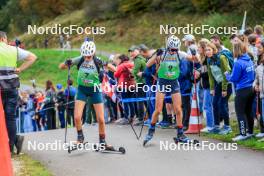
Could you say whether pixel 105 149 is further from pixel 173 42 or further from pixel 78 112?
pixel 173 42

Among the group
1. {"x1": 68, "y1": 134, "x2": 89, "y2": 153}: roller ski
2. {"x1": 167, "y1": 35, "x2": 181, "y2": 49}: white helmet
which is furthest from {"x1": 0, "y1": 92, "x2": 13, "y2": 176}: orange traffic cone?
{"x1": 167, "y1": 35, "x2": 181, "y2": 49}: white helmet

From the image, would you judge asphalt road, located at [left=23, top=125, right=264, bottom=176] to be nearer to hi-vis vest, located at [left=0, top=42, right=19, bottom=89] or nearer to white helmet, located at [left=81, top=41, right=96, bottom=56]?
hi-vis vest, located at [left=0, top=42, right=19, bottom=89]

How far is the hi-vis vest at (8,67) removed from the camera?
1091 centimetres

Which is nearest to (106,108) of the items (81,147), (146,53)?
(146,53)

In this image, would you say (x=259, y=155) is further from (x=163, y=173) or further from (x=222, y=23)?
(x=222, y=23)

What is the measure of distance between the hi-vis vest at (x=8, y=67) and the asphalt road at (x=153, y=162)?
1520 millimetres

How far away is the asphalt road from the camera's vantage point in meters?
9.84

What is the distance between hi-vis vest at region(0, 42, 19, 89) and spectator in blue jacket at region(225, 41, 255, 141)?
4200 millimetres

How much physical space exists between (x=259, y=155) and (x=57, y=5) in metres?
29.4

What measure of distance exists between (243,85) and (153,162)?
8.99 feet

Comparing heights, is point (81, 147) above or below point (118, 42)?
below

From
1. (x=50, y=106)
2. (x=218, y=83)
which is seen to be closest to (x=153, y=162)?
(x=218, y=83)

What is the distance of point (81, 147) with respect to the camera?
11961mm

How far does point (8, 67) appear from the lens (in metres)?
11.0
